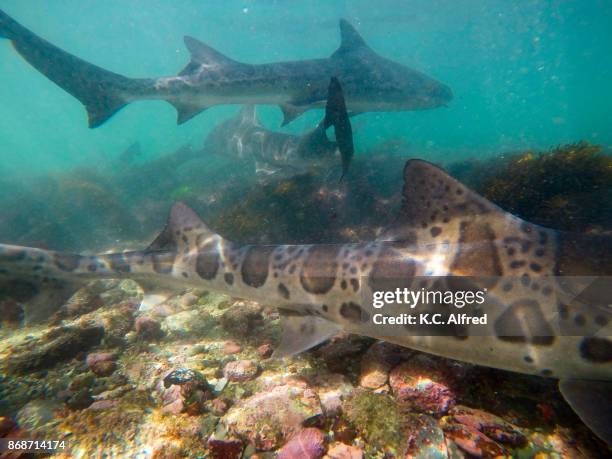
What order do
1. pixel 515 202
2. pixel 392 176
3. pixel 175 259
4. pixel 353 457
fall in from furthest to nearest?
1. pixel 392 176
2. pixel 515 202
3. pixel 175 259
4. pixel 353 457

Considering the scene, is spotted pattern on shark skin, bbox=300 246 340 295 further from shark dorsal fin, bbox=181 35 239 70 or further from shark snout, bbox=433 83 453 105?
shark snout, bbox=433 83 453 105

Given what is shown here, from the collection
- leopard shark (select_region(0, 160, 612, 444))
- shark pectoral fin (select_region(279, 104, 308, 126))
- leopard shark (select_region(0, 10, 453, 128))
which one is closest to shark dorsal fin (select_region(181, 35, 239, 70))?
leopard shark (select_region(0, 10, 453, 128))

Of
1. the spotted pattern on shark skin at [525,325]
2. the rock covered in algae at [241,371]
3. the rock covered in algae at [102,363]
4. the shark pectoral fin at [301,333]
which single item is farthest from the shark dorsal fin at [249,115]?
the spotted pattern on shark skin at [525,325]

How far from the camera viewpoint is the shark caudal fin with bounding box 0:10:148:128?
→ 19.6 ft

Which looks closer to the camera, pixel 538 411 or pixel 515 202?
pixel 538 411

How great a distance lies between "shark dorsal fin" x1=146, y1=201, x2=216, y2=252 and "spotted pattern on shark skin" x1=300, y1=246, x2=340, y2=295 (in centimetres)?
157

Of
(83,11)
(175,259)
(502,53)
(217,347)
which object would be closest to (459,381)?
(217,347)

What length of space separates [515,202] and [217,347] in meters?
5.37

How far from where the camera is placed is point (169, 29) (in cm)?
6219

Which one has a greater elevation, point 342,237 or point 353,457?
point 342,237

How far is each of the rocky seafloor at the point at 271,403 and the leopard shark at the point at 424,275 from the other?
0.44 metres

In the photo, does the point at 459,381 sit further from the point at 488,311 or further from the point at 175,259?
the point at 175,259

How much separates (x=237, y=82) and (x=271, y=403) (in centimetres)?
708

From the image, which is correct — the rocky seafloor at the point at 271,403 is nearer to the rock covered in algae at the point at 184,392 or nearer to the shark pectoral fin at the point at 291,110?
the rock covered in algae at the point at 184,392
